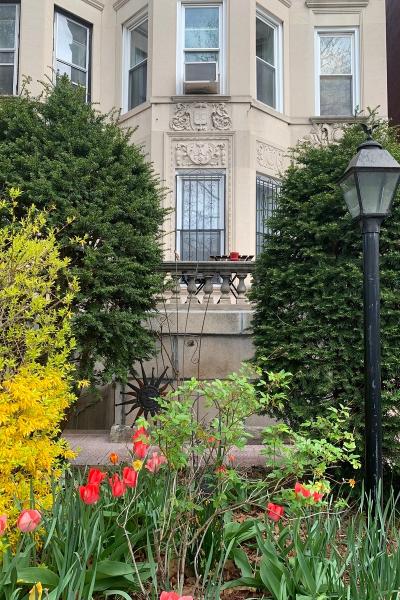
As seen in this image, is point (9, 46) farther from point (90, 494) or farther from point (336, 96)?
point (90, 494)

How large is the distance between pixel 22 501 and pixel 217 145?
351 inches

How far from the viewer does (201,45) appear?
1067cm

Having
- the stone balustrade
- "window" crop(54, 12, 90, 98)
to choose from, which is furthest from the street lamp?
"window" crop(54, 12, 90, 98)

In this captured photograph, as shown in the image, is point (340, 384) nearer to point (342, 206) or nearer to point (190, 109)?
point (342, 206)

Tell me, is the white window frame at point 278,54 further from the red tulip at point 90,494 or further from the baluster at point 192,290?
the red tulip at point 90,494

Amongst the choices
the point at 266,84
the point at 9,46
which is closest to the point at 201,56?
the point at 266,84

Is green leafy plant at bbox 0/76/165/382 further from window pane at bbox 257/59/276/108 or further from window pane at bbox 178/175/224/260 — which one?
window pane at bbox 257/59/276/108

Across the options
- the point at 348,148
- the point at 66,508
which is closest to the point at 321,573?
the point at 66,508

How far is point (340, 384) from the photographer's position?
14.4 ft

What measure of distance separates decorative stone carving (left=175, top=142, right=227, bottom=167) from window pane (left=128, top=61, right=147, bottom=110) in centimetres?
170

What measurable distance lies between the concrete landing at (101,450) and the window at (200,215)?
4.14 meters

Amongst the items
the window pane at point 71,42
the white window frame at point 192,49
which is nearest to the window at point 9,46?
the window pane at point 71,42

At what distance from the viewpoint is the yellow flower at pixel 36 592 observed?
1.82 metres

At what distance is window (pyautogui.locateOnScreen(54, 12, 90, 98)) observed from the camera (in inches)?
432
